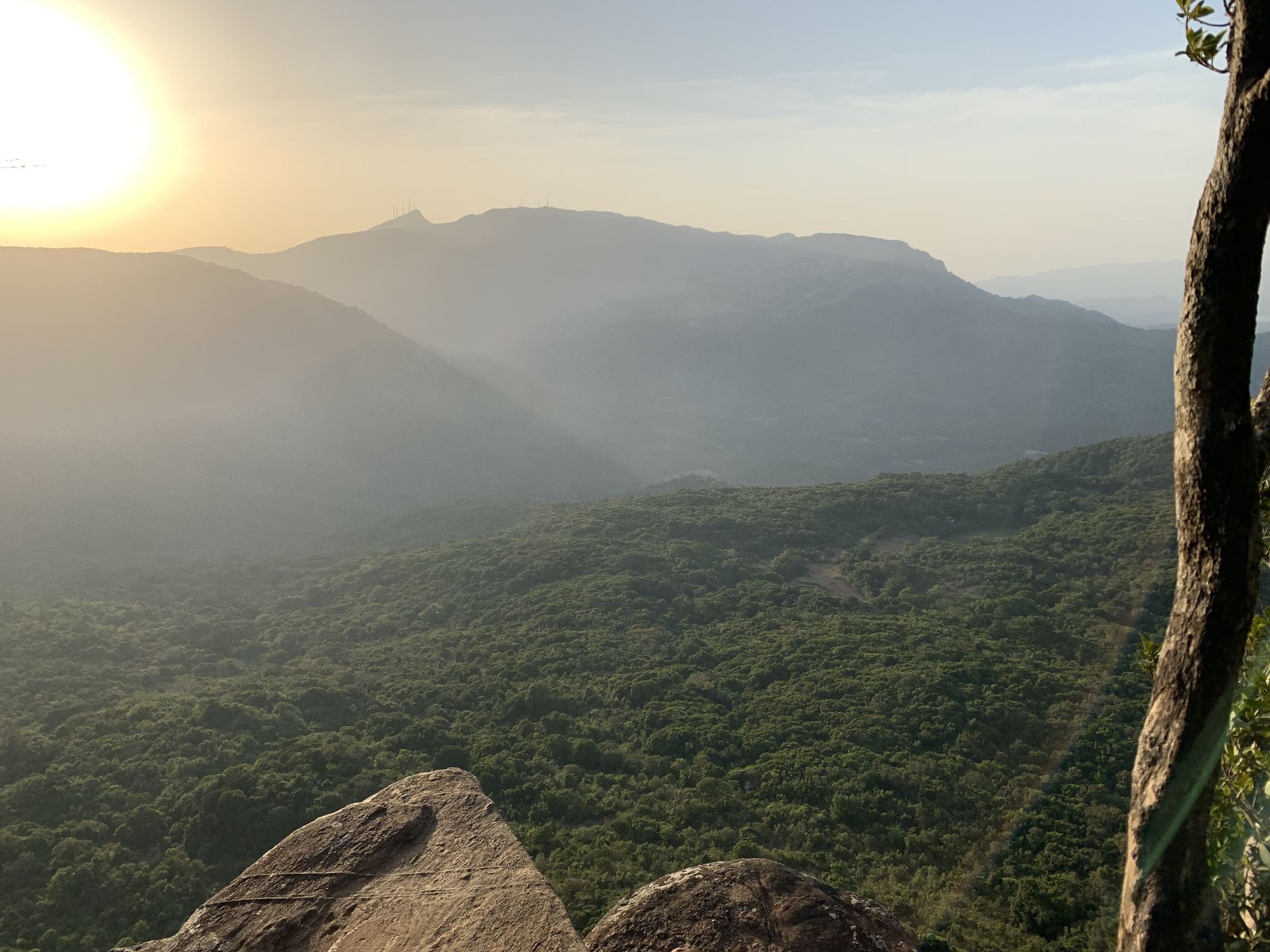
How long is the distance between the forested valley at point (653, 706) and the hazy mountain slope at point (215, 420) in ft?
38.4

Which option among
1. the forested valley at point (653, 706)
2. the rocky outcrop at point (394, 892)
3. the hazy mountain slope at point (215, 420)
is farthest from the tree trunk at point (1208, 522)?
the hazy mountain slope at point (215, 420)

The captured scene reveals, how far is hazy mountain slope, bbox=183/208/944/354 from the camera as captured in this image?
14550 centimetres

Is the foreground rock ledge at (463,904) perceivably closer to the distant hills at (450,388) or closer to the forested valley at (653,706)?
the forested valley at (653,706)

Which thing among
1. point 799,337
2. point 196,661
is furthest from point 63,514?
point 799,337

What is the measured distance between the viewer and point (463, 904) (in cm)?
514

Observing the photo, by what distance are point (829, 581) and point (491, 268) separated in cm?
14897

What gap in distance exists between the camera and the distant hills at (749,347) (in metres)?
88.2

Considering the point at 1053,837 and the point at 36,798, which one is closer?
the point at 1053,837

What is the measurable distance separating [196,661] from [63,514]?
2104 cm

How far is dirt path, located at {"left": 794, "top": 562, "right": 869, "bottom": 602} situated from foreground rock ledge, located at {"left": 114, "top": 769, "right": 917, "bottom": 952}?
23.8 m

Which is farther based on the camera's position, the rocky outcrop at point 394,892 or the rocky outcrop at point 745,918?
the rocky outcrop at point 745,918

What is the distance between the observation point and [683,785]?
671 inches

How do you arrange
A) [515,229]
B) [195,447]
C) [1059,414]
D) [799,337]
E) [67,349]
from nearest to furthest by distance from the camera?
1. [195,447]
2. [67,349]
3. [1059,414]
4. [799,337]
5. [515,229]

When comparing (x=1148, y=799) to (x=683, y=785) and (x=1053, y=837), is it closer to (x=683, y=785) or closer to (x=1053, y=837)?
(x=1053, y=837)
